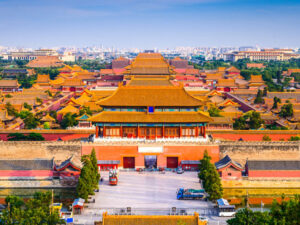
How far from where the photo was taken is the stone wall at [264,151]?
106ft

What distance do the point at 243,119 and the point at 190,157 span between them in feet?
37.7

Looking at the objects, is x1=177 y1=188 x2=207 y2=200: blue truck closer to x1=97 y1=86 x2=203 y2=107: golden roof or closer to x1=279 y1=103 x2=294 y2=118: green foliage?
x1=97 y1=86 x2=203 y2=107: golden roof

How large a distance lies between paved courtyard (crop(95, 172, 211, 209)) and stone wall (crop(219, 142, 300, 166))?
4.20 m

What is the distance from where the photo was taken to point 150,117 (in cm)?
3209

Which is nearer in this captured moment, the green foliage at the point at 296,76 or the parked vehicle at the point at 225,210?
the parked vehicle at the point at 225,210

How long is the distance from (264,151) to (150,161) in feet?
29.6

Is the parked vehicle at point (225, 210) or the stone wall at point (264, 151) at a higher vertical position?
the stone wall at point (264, 151)

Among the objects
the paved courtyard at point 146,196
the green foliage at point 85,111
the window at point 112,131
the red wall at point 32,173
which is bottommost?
the paved courtyard at point 146,196

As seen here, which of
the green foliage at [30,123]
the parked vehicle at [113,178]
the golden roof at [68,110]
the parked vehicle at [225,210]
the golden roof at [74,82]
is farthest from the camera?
the golden roof at [74,82]

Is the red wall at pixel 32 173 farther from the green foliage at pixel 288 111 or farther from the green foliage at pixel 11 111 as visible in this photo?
the green foliage at pixel 288 111

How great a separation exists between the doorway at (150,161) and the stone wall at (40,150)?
5333 millimetres

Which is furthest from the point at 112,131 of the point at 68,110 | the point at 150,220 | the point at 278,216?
the point at 278,216

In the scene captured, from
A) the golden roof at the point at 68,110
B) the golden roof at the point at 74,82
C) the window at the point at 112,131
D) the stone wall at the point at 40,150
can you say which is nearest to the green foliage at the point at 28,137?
the stone wall at the point at 40,150

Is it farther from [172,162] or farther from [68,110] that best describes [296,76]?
[172,162]
